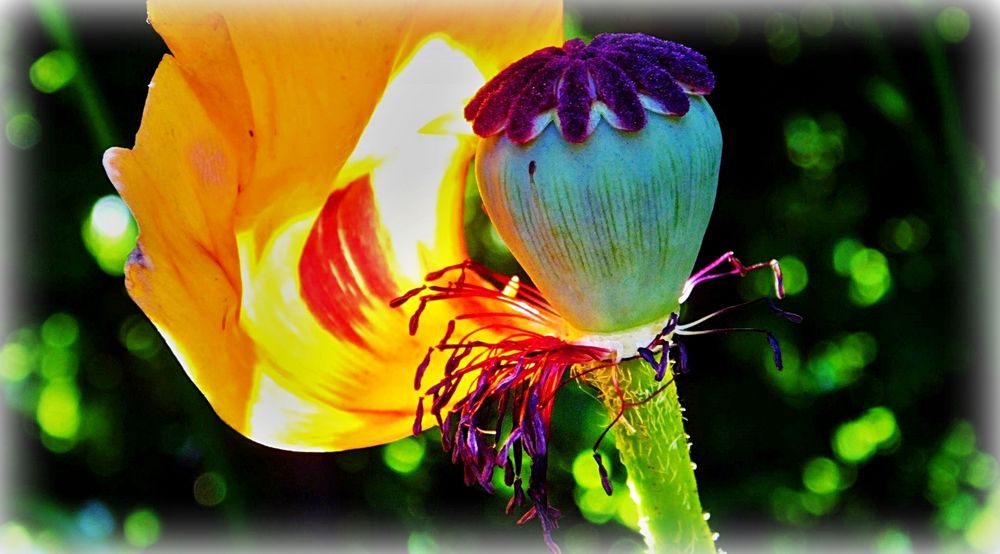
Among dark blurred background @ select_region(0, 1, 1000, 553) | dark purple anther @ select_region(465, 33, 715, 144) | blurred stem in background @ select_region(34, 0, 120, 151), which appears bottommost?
dark blurred background @ select_region(0, 1, 1000, 553)

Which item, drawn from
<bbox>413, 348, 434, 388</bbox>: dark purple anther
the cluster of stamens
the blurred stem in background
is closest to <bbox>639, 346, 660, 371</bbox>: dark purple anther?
the cluster of stamens

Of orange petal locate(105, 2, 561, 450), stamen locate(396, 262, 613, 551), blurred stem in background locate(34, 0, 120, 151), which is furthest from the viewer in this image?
blurred stem in background locate(34, 0, 120, 151)

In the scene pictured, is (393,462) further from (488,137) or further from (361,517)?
(488,137)

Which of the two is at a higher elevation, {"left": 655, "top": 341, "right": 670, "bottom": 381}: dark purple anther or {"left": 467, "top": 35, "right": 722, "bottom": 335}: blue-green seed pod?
{"left": 467, "top": 35, "right": 722, "bottom": 335}: blue-green seed pod

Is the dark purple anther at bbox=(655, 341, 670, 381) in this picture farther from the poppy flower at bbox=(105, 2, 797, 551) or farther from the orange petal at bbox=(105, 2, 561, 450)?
the orange petal at bbox=(105, 2, 561, 450)

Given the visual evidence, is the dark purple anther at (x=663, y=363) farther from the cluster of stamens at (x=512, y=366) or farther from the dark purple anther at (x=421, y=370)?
the dark purple anther at (x=421, y=370)

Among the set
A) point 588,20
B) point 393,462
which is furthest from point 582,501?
point 588,20

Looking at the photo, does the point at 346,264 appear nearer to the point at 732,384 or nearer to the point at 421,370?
the point at 421,370
